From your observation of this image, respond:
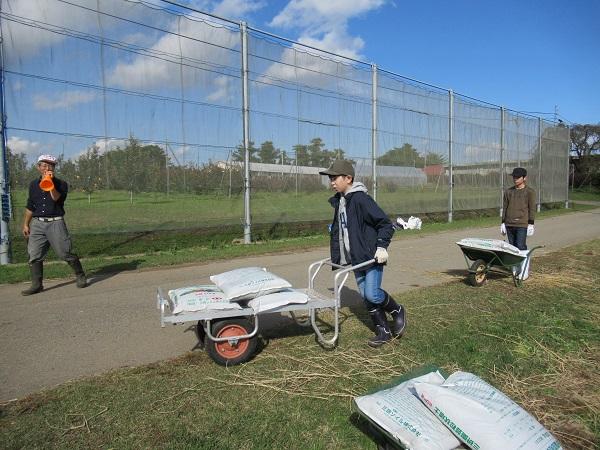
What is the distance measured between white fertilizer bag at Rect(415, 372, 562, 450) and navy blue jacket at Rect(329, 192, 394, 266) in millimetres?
1885

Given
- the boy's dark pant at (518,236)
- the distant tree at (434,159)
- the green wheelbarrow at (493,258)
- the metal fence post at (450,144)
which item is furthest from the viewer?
the metal fence post at (450,144)

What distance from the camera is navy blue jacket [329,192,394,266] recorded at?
4.57 m

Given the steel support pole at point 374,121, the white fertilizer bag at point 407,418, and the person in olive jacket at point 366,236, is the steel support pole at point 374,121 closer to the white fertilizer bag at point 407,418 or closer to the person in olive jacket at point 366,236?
the person in olive jacket at point 366,236

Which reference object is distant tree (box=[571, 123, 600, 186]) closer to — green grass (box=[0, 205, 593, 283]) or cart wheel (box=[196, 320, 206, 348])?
green grass (box=[0, 205, 593, 283])

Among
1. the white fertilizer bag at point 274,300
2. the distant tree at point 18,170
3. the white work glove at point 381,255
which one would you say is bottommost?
the white fertilizer bag at point 274,300

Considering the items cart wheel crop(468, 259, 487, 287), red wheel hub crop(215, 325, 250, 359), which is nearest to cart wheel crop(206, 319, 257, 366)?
red wheel hub crop(215, 325, 250, 359)

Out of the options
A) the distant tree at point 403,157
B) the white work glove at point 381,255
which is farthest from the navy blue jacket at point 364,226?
the distant tree at point 403,157

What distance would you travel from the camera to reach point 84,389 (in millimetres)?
3781

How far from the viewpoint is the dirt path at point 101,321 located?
432cm

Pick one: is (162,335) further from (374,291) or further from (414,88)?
(414,88)

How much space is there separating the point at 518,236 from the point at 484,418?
247 inches

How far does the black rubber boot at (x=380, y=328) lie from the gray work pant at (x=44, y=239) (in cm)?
481

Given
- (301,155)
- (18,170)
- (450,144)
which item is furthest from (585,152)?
(18,170)

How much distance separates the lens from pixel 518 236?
8.21 metres
